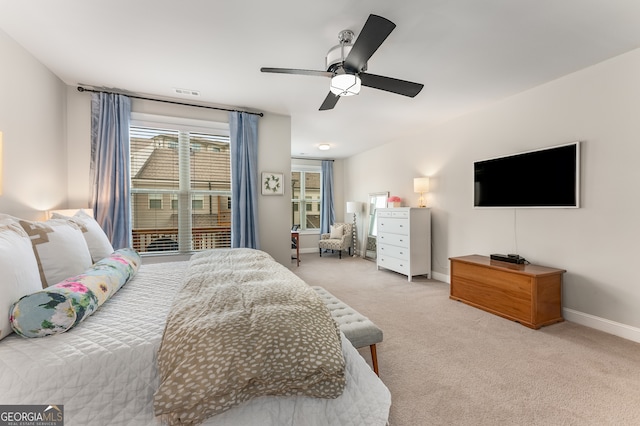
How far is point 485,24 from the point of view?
Answer: 6.78 ft

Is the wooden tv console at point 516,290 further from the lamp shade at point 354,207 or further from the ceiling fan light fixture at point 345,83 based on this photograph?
the lamp shade at point 354,207

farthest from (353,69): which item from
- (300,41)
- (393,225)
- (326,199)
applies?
(326,199)

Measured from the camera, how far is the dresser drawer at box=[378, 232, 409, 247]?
4.61 metres

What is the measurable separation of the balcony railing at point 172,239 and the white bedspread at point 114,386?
2750mm

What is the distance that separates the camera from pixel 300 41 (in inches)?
89.4

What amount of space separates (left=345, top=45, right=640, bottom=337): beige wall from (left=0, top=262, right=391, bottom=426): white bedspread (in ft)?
9.48

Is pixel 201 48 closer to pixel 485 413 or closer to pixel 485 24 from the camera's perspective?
pixel 485 24

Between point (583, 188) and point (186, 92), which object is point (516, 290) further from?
point (186, 92)

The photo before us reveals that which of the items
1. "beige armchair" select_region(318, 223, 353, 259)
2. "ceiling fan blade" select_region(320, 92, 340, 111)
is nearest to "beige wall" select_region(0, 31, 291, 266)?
"ceiling fan blade" select_region(320, 92, 340, 111)

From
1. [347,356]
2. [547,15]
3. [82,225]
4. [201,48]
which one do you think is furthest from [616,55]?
[82,225]

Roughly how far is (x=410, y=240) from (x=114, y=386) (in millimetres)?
4161

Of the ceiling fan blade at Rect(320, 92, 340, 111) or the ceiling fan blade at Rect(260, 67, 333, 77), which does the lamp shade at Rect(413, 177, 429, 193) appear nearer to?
the ceiling fan blade at Rect(320, 92, 340, 111)

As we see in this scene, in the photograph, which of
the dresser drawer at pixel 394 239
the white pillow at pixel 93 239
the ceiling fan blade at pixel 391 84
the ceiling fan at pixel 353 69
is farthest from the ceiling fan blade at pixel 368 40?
the dresser drawer at pixel 394 239

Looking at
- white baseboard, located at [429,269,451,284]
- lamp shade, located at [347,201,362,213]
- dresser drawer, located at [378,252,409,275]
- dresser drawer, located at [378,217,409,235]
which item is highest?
lamp shade, located at [347,201,362,213]
